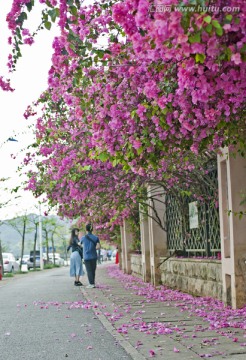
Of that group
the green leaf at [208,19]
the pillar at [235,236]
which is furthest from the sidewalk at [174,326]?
the green leaf at [208,19]

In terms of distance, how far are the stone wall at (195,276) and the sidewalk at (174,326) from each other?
9.1 inches

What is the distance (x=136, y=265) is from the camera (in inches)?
974

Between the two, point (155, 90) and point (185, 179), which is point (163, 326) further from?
point (185, 179)

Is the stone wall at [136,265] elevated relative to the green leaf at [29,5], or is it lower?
lower

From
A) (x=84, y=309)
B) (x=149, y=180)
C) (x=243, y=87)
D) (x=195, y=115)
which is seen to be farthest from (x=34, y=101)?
(x=243, y=87)

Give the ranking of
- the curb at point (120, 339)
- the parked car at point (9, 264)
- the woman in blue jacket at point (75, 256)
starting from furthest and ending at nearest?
the parked car at point (9, 264) < the woman in blue jacket at point (75, 256) < the curb at point (120, 339)

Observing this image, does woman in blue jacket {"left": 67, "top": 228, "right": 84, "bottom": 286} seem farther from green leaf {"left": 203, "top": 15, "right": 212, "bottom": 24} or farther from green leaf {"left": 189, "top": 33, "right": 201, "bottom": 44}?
green leaf {"left": 203, "top": 15, "right": 212, "bottom": 24}

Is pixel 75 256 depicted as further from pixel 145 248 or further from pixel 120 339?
pixel 120 339

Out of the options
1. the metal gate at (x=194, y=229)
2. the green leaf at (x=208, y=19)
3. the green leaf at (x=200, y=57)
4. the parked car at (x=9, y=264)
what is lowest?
the parked car at (x=9, y=264)

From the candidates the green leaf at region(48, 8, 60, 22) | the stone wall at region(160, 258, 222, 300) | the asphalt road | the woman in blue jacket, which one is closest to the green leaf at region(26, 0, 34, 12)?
the green leaf at region(48, 8, 60, 22)

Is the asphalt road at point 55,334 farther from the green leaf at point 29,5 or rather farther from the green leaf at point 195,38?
the green leaf at point 195,38

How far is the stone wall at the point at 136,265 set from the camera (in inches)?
922

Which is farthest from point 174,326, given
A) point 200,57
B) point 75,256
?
point 75,256

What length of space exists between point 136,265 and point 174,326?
51.2ft
